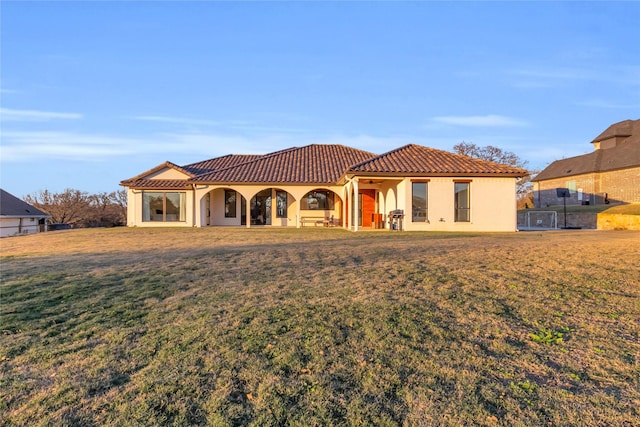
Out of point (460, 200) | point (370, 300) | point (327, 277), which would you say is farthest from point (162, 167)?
point (370, 300)

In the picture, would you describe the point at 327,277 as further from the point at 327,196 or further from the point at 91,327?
the point at 327,196

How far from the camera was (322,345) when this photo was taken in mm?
3785

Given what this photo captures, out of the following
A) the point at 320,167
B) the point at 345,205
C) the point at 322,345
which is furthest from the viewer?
the point at 320,167

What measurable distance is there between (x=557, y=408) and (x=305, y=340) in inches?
86.7

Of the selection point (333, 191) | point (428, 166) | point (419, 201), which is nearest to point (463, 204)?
point (419, 201)

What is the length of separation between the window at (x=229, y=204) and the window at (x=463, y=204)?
43.3 ft

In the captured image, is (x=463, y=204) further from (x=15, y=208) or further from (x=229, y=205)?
(x=15, y=208)

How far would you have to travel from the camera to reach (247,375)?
3186mm

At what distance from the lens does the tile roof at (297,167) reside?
831 inches

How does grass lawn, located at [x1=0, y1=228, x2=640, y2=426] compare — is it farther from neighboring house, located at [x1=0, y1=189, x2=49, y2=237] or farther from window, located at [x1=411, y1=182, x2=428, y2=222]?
neighboring house, located at [x1=0, y1=189, x2=49, y2=237]

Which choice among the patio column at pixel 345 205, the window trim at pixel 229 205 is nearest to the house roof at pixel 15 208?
the window trim at pixel 229 205

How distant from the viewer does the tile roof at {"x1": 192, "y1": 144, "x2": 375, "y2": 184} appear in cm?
2111

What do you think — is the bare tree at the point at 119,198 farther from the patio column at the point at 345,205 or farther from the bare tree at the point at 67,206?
the patio column at the point at 345,205

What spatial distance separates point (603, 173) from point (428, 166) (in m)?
26.1
